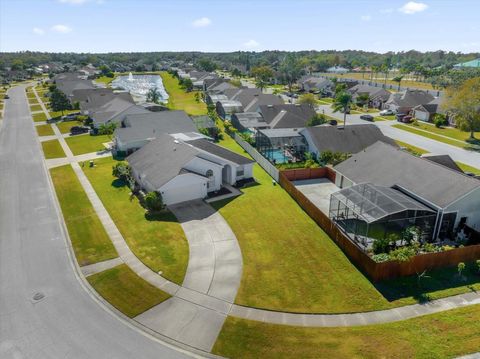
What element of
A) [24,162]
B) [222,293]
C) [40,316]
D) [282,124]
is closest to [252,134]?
[282,124]

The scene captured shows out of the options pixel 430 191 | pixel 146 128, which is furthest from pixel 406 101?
pixel 146 128

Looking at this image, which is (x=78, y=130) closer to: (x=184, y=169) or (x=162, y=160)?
(x=162, y=160)

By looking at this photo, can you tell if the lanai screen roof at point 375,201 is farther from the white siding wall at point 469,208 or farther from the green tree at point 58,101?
the green tree at point 58,101

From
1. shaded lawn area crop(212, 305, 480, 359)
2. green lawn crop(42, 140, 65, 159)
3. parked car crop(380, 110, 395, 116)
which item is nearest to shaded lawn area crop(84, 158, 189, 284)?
shaded lawn area crop(212, 305, 480, 359)

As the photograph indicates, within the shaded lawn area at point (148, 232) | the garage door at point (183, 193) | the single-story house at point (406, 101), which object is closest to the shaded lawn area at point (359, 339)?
the shaded lawn area at point (148, 232)

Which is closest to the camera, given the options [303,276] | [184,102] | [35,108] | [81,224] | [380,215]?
[303,276]
